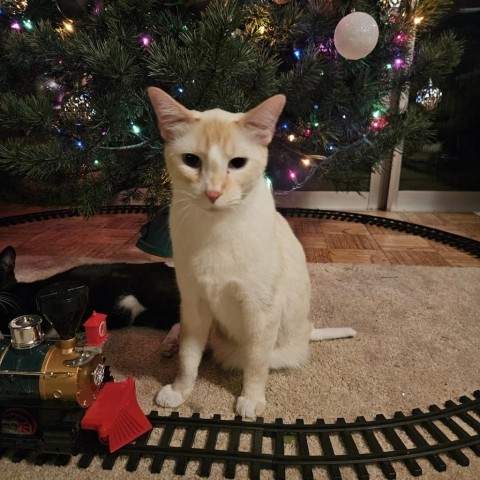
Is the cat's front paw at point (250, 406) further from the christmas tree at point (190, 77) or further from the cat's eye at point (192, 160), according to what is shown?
the christmas tree at point (190, 77)

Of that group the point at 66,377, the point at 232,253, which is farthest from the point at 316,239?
the point at 66,377

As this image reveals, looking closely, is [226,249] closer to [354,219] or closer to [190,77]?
[190,77]

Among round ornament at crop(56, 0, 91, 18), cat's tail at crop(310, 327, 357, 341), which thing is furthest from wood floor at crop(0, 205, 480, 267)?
round ornament at crop(56, 0, 91, 18)

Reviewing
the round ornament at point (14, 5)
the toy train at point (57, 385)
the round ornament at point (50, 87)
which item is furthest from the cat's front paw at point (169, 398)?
the round ornament at point (14, 5)

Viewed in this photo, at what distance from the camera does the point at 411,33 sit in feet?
4.62

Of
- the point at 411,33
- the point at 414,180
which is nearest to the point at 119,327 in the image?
the point at 411,33

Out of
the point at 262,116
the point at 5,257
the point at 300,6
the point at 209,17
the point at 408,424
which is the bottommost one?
the point at 408,424

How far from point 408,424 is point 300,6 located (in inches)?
48.1

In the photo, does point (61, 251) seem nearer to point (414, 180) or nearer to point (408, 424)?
point (408, 424)

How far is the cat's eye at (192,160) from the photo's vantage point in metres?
0.69

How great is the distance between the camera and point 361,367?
95 cm

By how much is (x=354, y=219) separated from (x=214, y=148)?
160 cm

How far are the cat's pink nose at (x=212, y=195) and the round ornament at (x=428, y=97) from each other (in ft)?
4.28

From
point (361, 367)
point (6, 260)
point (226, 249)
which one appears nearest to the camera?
point (226, 249)
